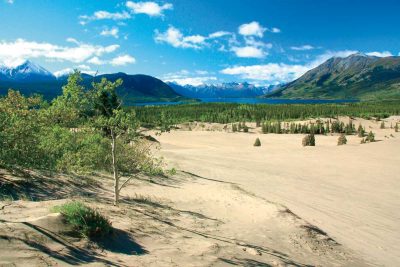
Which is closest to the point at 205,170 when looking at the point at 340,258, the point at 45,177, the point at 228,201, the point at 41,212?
the point at 228,201

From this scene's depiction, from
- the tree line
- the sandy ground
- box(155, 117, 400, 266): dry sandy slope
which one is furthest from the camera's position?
box(155, 117, 400, 266): dry sandy slope

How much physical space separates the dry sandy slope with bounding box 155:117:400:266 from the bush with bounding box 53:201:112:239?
8.85 meters

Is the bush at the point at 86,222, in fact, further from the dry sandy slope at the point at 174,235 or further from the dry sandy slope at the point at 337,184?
the dry sandy slope at the point at 337,184

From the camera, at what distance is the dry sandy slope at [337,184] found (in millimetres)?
14375

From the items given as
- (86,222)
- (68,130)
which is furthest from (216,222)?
(68,130)

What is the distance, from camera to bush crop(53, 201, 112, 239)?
842 centimetres

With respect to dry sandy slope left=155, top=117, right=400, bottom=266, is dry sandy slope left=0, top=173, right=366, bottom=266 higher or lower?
higher

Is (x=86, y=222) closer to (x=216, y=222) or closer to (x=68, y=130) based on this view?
(x=216, y=222)

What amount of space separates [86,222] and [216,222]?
19.1 feet

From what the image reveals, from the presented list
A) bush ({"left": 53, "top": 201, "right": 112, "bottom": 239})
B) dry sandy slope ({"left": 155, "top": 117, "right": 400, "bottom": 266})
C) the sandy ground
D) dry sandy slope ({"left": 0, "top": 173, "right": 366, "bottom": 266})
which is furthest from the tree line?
dry sandy slope ({"left": 155, "top": 117, "right": 400, "bottom": 266})

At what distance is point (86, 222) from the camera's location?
8547mm

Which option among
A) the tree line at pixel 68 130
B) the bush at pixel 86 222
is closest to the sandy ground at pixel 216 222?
the bush at pixel 86 222

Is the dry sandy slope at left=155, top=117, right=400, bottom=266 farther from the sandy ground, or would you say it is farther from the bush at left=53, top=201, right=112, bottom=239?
the bush at left=53, top=201, right=112, bottom=239

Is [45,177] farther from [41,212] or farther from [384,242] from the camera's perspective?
[384,242]
